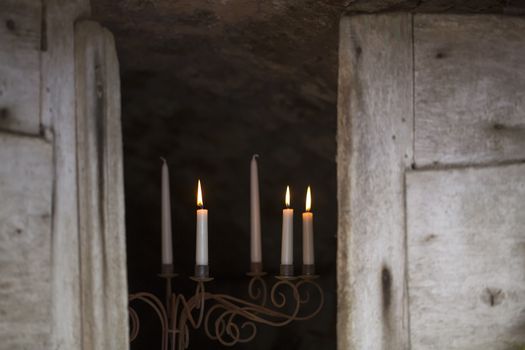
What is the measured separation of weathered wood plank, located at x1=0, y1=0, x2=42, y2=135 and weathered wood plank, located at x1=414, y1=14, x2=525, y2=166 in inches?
33.3

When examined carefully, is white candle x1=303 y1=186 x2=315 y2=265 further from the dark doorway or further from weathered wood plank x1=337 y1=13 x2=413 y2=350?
the dark doorway

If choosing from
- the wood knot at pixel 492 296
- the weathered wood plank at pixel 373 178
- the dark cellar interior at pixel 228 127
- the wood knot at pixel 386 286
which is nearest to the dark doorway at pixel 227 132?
the dark cellar interior at pixel 228 127

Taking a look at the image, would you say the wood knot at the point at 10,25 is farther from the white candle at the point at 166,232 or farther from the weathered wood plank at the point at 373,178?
the weathered wood plank at the point at 373,178

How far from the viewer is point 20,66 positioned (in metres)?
2.09

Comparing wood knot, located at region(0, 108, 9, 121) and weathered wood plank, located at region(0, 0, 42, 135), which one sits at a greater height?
weathered wood plank, located at region(0, 0, 42, 135)

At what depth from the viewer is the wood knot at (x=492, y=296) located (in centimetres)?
226

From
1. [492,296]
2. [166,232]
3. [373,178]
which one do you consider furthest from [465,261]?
[166,232]

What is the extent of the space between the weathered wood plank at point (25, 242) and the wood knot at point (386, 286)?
0.73 metres

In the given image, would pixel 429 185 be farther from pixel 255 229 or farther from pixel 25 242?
pixel 25 242

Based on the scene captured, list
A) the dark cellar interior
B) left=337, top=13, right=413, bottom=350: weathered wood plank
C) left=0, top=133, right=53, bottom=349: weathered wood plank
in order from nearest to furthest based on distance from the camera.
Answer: left=0, top=133, right=53, bottom=349: weathered wood plank, left=337, top=13, right=413, bottom=350: weathered wood plank, the dark cellar interior

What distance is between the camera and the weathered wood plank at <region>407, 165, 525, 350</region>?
2234 millimetres

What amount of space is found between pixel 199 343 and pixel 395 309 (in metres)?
1.30

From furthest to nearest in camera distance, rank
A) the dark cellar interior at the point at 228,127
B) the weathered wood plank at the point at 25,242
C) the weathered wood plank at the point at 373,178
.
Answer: the dark cellar interior at the point at 228,127, the weathered wood plank at the point at 373,178, the weathered wood plank at the point at 25,242

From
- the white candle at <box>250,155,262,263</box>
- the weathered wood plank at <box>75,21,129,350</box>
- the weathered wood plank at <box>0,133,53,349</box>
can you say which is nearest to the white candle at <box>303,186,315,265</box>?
the white candle at <box>250,155,262,263</box>
